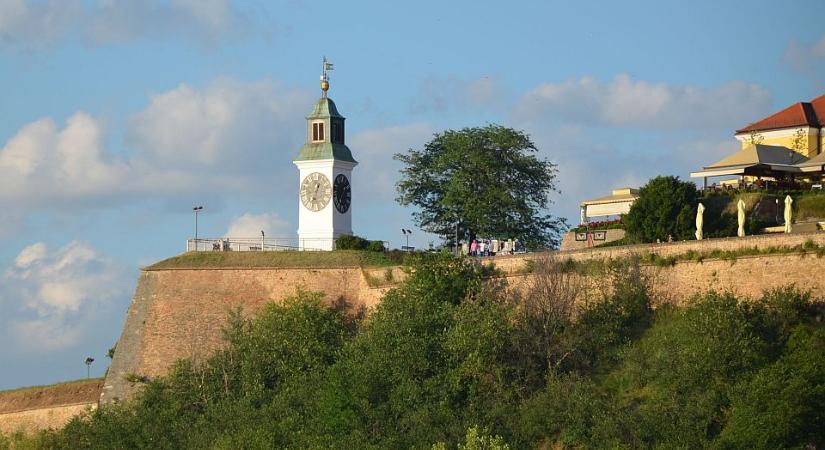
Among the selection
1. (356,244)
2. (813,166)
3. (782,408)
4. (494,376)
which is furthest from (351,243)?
(782,408)

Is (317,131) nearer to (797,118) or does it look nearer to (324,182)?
(324,182)

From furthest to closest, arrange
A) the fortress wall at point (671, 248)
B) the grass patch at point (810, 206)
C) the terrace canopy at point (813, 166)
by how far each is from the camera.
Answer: the terrace canopy at point (813, 166) → the grass patch at point (810, 206) → the fortress wall at point (671, 248)

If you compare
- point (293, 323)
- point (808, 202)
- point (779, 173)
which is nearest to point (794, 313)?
point (808, 202)

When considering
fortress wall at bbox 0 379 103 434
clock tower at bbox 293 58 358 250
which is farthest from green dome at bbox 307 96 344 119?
fortress wall at bbox 0 379 103 434

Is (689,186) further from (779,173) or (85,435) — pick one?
(85,435)

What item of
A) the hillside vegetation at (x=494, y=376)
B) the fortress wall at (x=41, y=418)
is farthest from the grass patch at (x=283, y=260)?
the fortress wall at (x=41, y=418)

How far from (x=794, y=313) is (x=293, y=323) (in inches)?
719

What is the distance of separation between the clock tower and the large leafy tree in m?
3.05

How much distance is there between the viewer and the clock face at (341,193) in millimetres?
69438

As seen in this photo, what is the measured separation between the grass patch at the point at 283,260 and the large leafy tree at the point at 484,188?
4219 mm

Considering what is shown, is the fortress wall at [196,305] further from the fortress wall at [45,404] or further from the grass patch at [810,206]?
the grass patch at [810,206]

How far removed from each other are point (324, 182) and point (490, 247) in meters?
6.90

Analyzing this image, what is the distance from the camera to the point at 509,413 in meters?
54.9

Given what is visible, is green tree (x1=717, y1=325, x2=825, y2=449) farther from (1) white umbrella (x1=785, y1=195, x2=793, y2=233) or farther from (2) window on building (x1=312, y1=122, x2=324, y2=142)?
(2) window on building (x1=312, y1=122, x2=324, y2=142)
